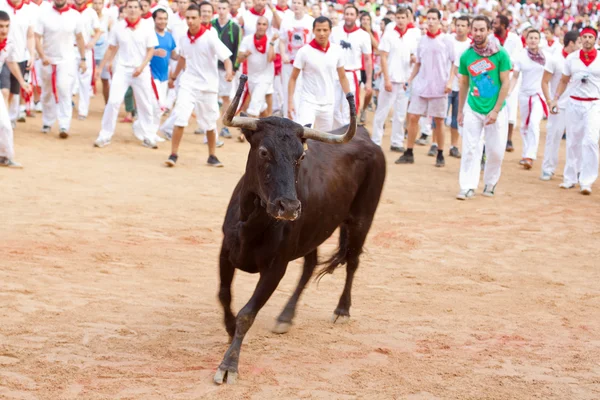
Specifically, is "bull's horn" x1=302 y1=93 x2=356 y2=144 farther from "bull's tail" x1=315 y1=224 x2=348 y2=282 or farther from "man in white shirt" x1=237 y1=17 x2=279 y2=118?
"man in white shirt" x1=237 y1=17 x2=279 y2=118

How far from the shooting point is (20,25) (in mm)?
14266

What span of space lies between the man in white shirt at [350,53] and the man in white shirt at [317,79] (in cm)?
262

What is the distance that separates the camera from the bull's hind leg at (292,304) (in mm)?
6600

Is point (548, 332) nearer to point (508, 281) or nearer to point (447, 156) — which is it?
point (508, 281)

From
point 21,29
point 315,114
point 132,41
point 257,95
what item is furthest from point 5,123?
point 257,95

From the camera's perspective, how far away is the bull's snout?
5172 mm

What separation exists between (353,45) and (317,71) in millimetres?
3554

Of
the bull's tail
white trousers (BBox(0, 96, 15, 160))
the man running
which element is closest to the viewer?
the bull's tail

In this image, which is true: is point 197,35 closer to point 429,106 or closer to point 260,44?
point 260,44

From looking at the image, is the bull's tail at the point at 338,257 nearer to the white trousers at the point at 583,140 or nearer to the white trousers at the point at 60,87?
the white trousers at the point at 583,140

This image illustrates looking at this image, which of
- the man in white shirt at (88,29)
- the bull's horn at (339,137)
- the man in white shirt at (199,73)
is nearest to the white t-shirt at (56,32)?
the man in white shirt at (88,29)

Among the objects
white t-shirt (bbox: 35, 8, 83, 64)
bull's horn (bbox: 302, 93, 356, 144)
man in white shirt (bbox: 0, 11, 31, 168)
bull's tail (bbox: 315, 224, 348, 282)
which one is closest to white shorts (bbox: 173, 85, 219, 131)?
man in white shirt (bbox: 0, 11, 31, 168)

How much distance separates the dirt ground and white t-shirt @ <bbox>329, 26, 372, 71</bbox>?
12.0 ft

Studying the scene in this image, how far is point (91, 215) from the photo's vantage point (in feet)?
32.5
